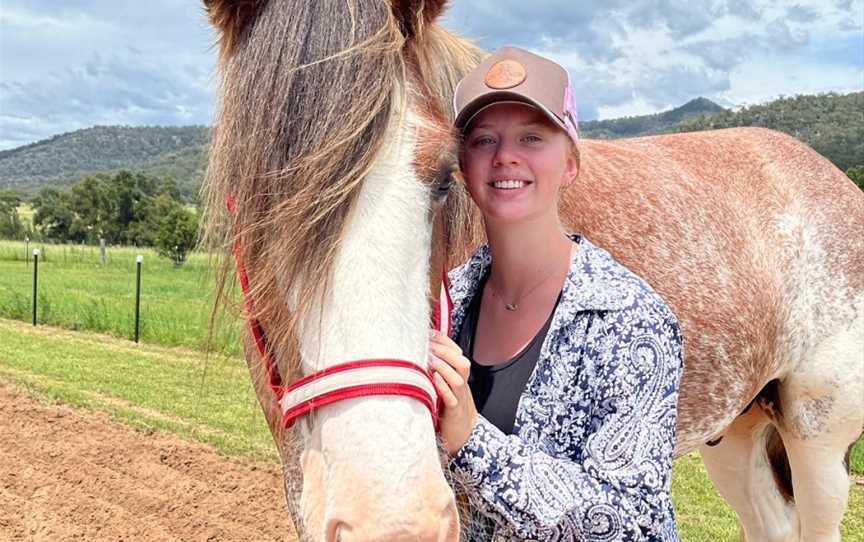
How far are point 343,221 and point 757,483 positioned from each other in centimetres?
329

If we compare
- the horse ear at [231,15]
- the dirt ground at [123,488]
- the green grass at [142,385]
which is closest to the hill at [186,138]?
the green grass at [142,385]

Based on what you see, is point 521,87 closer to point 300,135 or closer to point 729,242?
point 300,135

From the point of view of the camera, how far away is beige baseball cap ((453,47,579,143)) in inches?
63.2

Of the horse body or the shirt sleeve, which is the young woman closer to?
the shirt sleeve

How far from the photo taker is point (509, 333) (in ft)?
6.06

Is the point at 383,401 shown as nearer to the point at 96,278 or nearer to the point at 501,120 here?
the point at 501,120

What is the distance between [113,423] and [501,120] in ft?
23.1

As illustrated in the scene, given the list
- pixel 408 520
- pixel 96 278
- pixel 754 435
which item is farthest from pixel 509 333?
pixel 96 278

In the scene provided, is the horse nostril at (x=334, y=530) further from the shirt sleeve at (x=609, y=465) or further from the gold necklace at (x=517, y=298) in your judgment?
the gold necklace at (x=517, y=298)

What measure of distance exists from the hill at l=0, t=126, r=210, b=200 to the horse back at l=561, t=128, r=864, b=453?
12460cm

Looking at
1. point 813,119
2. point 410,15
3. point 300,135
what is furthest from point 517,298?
point 813,119

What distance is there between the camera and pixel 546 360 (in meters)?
1.70

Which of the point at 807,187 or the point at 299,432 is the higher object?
the point at 807,187

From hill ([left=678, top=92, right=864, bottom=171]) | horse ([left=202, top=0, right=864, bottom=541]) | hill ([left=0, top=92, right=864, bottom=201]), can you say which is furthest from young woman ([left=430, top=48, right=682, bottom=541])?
hill ([left=678, top=92, right=864, bottom=171])
